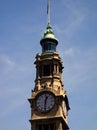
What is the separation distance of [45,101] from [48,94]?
1.30 metres

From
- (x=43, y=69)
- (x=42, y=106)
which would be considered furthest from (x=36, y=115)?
(x=43, y=69)

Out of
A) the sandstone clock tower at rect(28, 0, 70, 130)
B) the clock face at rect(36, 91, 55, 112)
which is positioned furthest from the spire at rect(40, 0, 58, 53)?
the clock face at rect(36, 91, 55, 112)

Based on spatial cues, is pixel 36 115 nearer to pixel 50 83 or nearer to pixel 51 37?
pixel 50 83

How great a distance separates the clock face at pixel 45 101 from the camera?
3162 inches

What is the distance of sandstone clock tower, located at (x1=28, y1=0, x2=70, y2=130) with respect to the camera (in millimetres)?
79500

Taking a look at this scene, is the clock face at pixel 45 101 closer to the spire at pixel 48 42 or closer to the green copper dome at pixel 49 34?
the spire at pixel 48 42

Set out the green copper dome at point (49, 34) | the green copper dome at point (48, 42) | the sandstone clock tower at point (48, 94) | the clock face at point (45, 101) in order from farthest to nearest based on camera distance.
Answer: the green copper dome at point (49, 34)
the green copper dome at point (48, 42)
the clock face at point (45, 101)
the sandstone clock tower at point (48, 94)

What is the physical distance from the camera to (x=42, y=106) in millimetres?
80625

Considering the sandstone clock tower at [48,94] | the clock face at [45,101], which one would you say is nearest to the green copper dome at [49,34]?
the sandstone clock tower at [48,94]

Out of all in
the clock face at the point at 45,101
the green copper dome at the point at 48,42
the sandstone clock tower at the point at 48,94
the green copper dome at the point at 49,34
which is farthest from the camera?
the green copper dome at the point at 49,34

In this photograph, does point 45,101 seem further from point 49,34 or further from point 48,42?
point 49,34

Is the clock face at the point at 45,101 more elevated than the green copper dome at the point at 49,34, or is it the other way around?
the green copper dome at the point at 49,34

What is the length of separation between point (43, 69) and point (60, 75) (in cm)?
318

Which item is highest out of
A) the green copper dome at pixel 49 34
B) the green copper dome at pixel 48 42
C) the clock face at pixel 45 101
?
the green copper dome at pixel 49 34
